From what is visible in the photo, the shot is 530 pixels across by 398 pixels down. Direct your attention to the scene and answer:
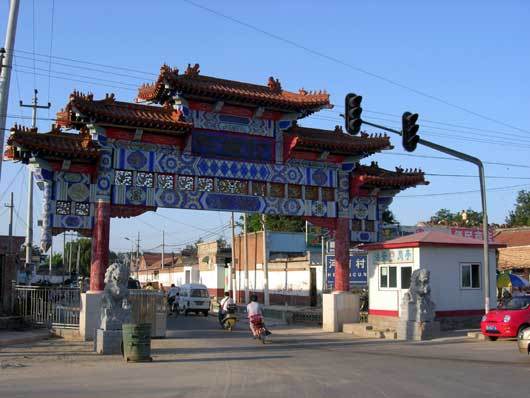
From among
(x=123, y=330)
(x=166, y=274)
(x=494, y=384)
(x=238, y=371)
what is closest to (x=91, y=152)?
(x=123, y=330)

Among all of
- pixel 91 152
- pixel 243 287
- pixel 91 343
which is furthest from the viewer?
pixel 243 287

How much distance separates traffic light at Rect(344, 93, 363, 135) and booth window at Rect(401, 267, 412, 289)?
8662 millimetres

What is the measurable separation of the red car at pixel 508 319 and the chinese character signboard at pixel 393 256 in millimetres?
4072

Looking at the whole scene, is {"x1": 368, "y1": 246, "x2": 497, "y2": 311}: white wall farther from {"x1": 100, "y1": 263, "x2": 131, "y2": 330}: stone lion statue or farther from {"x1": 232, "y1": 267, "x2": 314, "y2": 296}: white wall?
{"x1": 232, "y1": 267, "x2": 314, "y2": 296}: white wall

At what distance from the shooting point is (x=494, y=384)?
11914mm

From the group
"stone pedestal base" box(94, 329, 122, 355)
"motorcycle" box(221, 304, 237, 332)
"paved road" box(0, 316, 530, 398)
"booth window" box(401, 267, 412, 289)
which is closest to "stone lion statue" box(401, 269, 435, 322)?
"paved road" box(0, 316, 530, 398)

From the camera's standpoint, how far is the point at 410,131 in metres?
18.7

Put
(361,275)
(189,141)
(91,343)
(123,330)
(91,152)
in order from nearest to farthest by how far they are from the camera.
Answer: (123,330)
(91,343)
(91,152)
(189,141)
(361,275)

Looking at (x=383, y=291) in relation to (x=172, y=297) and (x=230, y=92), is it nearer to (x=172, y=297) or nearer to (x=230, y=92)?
(x=230, y=92)

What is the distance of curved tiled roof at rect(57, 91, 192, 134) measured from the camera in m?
21.1

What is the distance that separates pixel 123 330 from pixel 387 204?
1446 centimetres

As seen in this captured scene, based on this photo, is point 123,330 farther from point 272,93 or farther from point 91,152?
point 272,93

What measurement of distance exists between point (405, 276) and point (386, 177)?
4.17 metres

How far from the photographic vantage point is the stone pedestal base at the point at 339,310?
25547 millimetres
